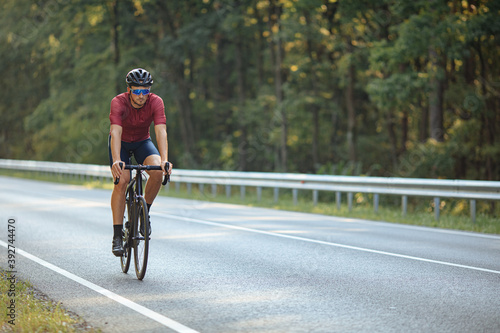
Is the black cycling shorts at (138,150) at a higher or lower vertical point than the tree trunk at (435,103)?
lower

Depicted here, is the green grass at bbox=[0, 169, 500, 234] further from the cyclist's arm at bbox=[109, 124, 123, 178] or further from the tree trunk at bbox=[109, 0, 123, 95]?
the tree trunk at bbox=[109, 0, 123, 95]

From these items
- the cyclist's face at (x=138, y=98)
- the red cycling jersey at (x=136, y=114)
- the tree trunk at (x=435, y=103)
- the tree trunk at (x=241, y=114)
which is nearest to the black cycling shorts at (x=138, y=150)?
the red cycling jersey at (x=136, y=114)

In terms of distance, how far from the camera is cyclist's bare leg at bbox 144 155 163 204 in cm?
746

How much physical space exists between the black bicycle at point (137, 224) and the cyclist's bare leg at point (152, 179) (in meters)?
0.11

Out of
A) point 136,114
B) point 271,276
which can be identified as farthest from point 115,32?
point 271,276

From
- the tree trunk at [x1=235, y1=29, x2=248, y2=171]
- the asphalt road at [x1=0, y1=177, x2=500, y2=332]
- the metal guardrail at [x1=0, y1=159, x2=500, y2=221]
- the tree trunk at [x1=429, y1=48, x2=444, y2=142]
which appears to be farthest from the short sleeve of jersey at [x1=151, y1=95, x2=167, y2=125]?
the tree trunk at [x1=235, y1=29, x2=248, y2=171]

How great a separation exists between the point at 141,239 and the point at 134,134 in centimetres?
125

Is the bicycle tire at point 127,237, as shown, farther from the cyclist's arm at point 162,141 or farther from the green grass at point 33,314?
the green grass at point 33,314

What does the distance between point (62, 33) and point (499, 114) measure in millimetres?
29033

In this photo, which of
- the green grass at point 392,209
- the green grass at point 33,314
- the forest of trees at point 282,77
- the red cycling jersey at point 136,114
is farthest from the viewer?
the forest of trees at point 282,77

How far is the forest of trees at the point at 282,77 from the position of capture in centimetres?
2350

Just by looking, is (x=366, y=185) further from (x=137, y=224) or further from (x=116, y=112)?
(x=116, y=112)

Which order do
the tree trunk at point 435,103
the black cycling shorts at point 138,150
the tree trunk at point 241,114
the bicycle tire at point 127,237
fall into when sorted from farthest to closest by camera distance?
the tree trunk at point 241,114, the tree trunk at point 435,103, the black cycling shorts at point 138,150, the bicycle tire at point 127,237

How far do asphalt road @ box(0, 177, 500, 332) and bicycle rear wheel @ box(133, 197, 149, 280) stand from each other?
0.63 ft
